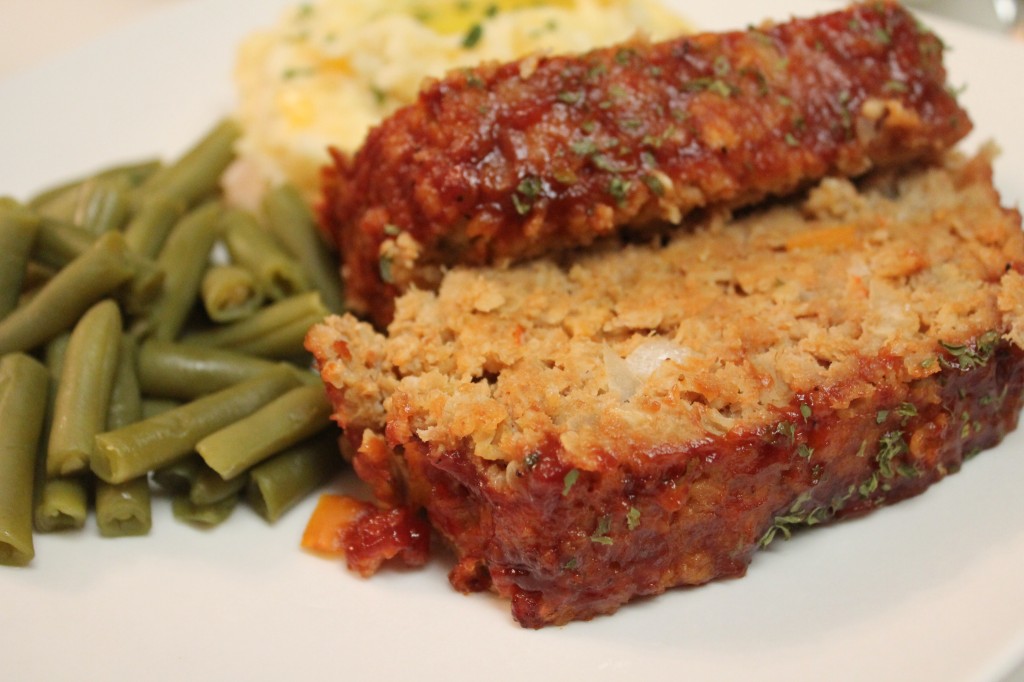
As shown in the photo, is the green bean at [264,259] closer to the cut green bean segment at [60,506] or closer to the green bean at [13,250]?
the green bean at [13,250]

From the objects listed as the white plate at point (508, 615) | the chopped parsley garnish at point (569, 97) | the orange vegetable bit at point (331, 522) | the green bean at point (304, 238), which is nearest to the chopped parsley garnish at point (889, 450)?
the white plate at point (508, 615)

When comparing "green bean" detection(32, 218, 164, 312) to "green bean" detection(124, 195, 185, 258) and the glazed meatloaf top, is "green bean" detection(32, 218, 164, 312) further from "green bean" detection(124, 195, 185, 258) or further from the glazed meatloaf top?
the glazed meatloaf top

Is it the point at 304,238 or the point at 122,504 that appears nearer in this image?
the point at 122,504

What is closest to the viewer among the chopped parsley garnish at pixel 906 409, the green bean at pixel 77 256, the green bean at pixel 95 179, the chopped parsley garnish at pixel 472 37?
the chopped parsley garnish at pixel 906 409

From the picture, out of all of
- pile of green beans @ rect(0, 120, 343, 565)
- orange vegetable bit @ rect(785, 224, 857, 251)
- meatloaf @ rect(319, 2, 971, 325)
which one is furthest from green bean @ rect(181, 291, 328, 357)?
orange vegetable bit @ rect(785, 224, 857, 251)

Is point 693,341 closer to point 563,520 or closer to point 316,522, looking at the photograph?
point 563,520

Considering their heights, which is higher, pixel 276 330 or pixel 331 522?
pixel 276 330

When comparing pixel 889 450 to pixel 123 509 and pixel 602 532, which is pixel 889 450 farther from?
pixel 123 509

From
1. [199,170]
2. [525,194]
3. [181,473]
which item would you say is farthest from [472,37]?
[181,473]
